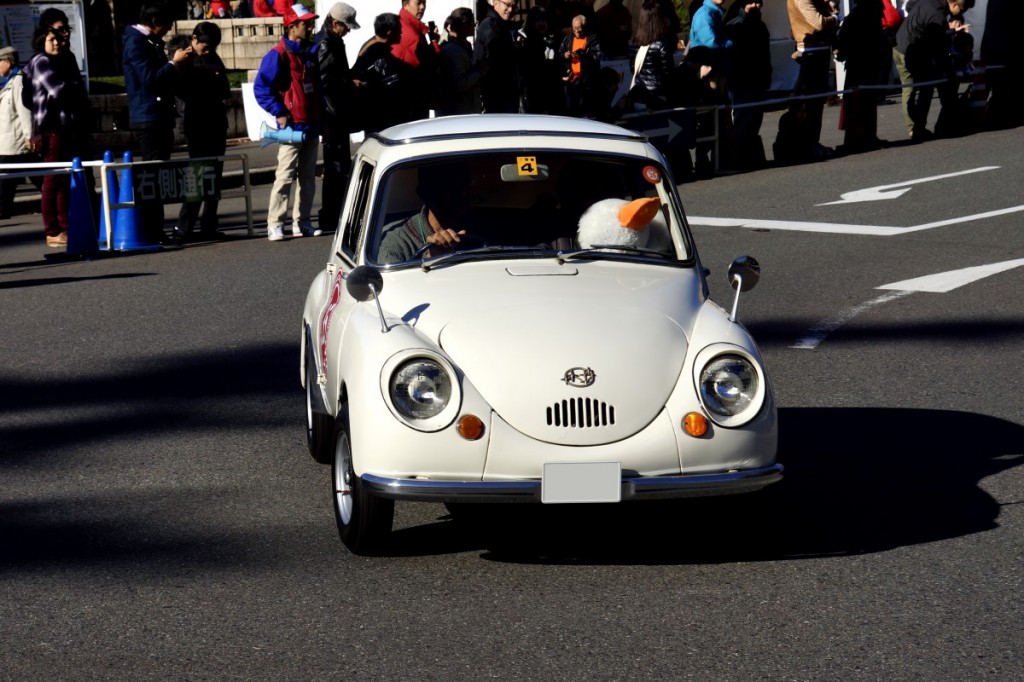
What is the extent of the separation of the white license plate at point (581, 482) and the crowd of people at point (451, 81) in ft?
30.0

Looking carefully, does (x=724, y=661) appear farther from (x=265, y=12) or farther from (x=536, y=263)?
(x=265, y=12)

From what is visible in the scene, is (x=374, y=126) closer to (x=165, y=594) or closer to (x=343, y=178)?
(x=343, y=178)

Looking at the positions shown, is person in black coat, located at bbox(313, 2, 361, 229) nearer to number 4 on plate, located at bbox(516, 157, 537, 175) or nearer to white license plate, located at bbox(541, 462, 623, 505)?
number 4 on plate, located at bbox(516, 157, 537, 175)

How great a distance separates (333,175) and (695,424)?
9.72 meters

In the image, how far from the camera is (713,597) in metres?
5.25

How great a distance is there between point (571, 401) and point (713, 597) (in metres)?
0.84

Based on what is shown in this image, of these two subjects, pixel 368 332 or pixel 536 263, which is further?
pixel 536 263

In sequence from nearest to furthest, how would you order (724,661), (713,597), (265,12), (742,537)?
(724,661)
(713,597)
(742,537)
(265,12)

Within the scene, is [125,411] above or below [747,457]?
below

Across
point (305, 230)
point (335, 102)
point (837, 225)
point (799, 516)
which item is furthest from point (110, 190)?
point (799, 516)

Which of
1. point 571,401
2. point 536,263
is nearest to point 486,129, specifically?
point 536,263

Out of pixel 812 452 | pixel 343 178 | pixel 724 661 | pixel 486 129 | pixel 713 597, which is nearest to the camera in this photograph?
pixel 724 661

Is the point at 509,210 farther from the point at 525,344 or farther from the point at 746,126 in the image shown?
the point at 746,126

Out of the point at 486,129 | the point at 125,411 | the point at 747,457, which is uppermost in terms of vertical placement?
the point at 486,129
